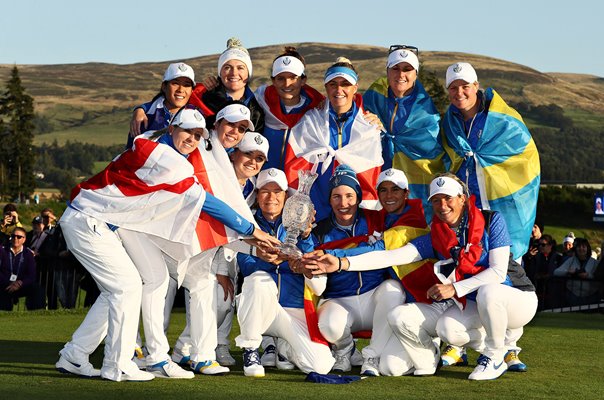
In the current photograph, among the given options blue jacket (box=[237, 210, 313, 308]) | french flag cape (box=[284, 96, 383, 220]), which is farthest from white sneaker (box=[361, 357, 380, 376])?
french flag cape (box=[284, 96, 383, 220])

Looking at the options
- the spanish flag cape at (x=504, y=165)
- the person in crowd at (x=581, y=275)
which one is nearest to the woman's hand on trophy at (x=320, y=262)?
the spanish flag cape at (x=504, y=165)

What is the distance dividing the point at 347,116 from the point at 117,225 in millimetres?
2560

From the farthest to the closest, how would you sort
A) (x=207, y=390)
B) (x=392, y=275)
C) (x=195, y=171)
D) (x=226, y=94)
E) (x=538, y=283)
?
1. (x=538, y=283)
2. (x=226, y=94)
3. (x=392, y=275)
4. (x=195, y=171)
5. (x=207, y=390)

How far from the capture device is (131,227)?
788cm

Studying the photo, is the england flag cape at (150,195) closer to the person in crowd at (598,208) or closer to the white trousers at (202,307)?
the white trousers at (202,307)

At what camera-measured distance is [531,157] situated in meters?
9.53

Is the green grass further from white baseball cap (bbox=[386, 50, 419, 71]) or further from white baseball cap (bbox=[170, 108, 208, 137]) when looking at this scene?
white baseball cap (bbox=[386, 50, 419, 71])

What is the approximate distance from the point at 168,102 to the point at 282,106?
1018 millimetres

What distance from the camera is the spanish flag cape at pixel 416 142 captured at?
965 cm

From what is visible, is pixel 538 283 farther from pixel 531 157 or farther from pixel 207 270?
pixel 207 270

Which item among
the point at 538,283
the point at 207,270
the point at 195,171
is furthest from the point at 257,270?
the point at 538,283

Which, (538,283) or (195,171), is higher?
(195,171)

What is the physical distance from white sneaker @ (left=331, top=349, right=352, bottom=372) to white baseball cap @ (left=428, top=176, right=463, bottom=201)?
4.94ft

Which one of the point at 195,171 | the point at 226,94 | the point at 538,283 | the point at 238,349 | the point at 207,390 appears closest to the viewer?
the point at 207,390
